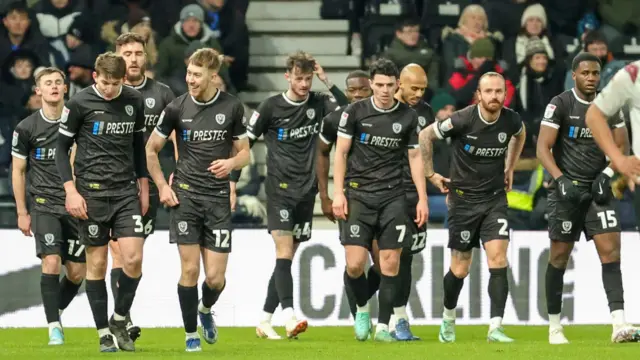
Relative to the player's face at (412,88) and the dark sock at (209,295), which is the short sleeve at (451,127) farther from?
the dark sock at (209,295)

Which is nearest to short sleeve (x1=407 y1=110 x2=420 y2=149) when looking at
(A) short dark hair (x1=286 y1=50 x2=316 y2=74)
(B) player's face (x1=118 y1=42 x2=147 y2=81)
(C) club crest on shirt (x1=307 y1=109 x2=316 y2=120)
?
(A) short dark hair (x1=286 y1=50 x2=316 y2=74)

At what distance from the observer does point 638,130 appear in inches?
300

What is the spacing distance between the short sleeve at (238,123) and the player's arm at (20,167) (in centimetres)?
194

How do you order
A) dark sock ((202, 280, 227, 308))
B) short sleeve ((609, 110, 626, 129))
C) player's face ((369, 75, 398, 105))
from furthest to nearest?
player's face ((369, 75, 398, 105)) → short sleeve ((609, 110, 626, 129)) → dark sock ((202, 280, 227, 308))

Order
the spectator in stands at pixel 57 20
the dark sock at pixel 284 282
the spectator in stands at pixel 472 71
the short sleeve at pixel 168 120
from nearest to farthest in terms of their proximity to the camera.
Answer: the short sleeve at pixel 168 120
the dark sock at pixel 284 282
the spectator in stands at pixel 472 71
the spectator in stands at pixel 57 20

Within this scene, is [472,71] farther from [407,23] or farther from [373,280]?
[373,280]

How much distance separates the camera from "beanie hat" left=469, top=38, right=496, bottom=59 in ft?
53.9

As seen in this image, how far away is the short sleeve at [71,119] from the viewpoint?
973cm

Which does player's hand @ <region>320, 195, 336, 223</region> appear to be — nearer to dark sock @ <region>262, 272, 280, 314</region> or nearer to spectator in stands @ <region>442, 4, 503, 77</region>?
dark sock @ <region>262, 272, 280, 314</region>

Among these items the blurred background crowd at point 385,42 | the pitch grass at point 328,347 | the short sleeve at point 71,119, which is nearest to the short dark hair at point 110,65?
the short sleeve at point 71,119

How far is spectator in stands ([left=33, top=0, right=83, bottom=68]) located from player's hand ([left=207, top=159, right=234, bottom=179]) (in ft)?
23.2

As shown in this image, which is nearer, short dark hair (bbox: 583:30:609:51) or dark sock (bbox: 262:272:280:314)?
dark sock (bbox: 262:272:280:314)

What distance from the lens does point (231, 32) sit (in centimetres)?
1686

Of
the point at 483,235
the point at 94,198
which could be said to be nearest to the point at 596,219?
the point at 483,235
